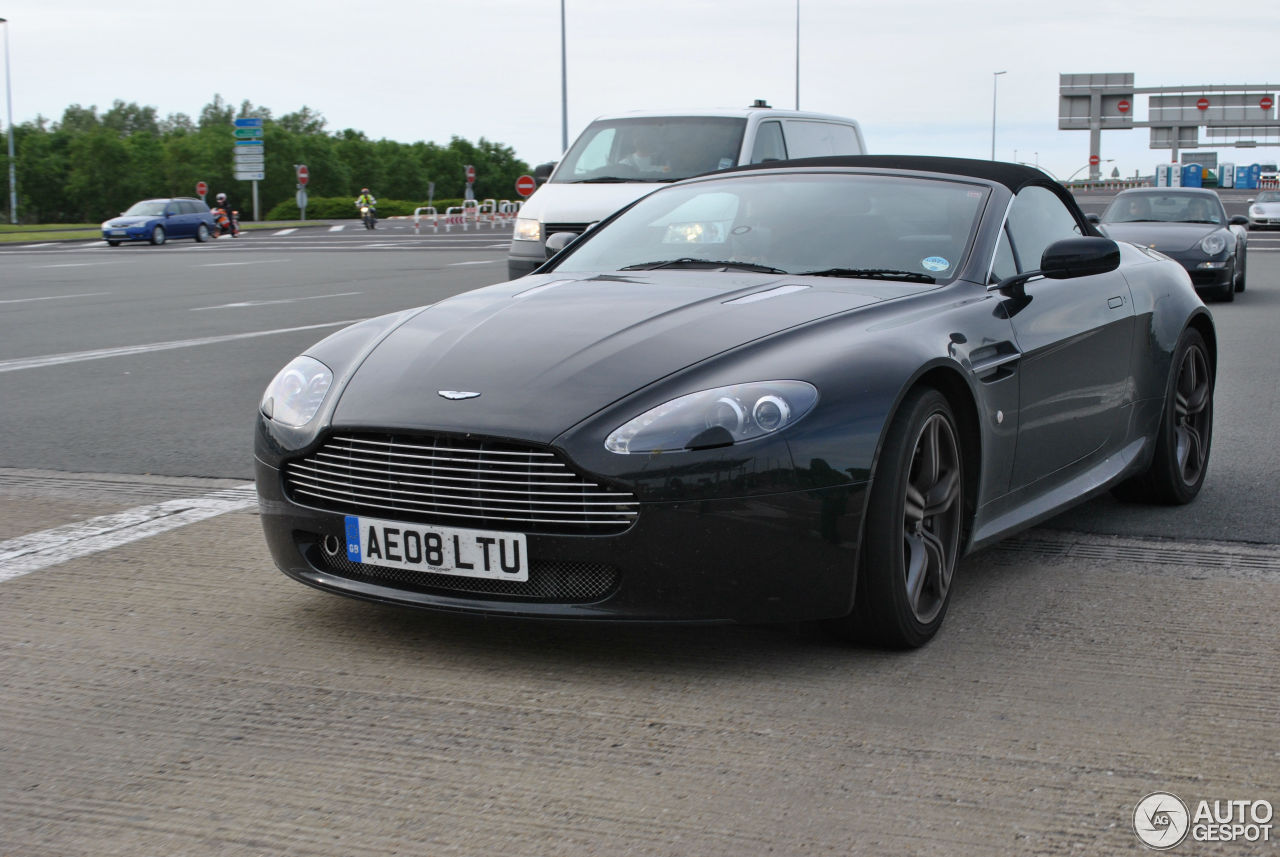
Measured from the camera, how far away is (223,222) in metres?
48.0

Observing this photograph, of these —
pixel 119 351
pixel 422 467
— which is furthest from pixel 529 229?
pixel 422 467

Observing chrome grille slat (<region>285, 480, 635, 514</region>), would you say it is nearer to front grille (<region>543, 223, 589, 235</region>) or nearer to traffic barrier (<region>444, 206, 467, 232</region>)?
front grille (<region>543, 223, 589, 235</region>)

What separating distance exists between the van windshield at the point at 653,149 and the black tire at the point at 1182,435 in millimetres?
8376

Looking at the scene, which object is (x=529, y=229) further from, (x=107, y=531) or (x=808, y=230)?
(x=808, y=230)

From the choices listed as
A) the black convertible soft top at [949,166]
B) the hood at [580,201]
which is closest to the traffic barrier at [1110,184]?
the hood at [580,201]

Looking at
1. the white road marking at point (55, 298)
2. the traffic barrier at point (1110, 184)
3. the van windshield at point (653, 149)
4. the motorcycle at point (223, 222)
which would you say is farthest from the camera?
the traffic barrier at point (1110, 184)

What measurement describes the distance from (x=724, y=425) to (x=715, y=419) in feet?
0.09

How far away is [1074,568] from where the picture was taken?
4797 millimetres

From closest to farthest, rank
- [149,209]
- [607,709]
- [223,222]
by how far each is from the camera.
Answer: [607,709], [149,209], [223,222]

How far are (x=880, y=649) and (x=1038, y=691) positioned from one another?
0.44m

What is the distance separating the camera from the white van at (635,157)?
13.8 meters

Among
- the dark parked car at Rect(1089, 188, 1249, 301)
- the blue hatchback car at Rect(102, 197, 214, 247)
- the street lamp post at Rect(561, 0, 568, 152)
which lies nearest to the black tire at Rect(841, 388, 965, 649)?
the dark parked car at Rect(1089, 188, 1249, 301)

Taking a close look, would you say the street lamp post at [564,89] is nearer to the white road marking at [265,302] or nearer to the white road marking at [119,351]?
the white road marking at [265,302]

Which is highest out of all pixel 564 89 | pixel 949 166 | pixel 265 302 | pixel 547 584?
pixel 564 89
